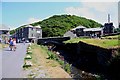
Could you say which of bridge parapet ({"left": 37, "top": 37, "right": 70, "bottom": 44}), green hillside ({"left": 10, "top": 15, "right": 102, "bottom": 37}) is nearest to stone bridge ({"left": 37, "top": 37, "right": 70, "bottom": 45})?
bridge parapet ({"left": 37, "top": 37, "right": 70, "bottom": 44})

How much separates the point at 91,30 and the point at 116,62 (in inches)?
2696

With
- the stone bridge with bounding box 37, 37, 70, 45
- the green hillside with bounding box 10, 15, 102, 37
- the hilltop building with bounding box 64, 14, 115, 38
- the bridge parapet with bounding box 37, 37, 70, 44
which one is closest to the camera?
the bridge parapet with bounding box 37, 37, 70, 44

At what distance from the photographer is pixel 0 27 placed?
223 ft

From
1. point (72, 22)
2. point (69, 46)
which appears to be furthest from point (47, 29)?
Answer: point (69, 46)

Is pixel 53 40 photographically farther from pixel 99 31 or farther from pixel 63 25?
pixel 63 25

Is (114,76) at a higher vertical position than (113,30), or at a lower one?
lower

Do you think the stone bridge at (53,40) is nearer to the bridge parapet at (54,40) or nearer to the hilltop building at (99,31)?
the bridge parapet at (54,40)

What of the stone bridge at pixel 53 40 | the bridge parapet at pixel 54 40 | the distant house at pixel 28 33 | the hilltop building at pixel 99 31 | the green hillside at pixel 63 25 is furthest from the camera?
the green hillside at pixel 63 25

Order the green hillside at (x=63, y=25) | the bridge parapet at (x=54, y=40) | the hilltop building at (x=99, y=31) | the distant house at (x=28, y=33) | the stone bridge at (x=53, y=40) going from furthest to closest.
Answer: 1. the green hillside at (x=63, y=25)
2. the distant house at (x=28, y=33)
3. the hilltop building at (x=99, y=31)
4. the stone bridge at (x=53, y=40)
5. the bridge parapet at (x=54, y=40)

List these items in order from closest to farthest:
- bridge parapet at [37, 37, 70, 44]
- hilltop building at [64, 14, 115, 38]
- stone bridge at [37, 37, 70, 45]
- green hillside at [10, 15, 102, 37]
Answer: bridge parapet at [37, 37, 70, 44] → stone bridge at [37, 37, 70, 45] → hilltop building at [64, 14, 115, 38] → green hillside at [10, 15, 102, 37]

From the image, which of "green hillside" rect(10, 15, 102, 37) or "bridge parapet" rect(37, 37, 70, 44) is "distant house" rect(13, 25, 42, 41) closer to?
"green hillside" rect(10, 15, 102, 37)

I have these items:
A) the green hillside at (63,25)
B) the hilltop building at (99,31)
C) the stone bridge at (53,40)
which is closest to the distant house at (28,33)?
the green hillside at (63,25)

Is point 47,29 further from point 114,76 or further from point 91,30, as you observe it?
point 114,76

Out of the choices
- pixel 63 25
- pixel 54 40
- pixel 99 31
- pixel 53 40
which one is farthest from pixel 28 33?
pixel 63 25
